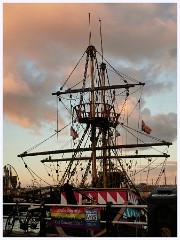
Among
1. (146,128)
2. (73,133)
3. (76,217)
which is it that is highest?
(146,128)

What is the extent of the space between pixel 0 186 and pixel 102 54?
33.4 m

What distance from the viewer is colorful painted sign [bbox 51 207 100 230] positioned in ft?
32.2

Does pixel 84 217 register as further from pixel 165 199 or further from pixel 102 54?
pixel 102 54

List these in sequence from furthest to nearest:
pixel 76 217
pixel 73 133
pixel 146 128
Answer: pixel 146 128 < pixel 73 133 < pixel 76 217

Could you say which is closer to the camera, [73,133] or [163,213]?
[163,213]

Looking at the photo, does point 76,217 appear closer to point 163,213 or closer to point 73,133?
point 163,213

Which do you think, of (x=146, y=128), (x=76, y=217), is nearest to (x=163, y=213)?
(x=76, y=217)

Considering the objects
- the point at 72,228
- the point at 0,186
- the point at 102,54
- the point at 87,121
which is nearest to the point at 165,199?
the point at 72,228

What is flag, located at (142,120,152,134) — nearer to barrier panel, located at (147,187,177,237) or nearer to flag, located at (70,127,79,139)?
flag, located at (70,127,79,139)

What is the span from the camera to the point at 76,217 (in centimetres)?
1011

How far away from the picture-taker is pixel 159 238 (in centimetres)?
780

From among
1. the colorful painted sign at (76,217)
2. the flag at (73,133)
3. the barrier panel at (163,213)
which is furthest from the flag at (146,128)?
the barrier panel at (163,213)

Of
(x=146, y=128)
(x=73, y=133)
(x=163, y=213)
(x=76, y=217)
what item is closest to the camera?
(x=163, y=213)

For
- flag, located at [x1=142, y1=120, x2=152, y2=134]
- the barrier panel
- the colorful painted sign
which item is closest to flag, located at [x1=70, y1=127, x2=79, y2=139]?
flag, located at [x1=142, y1=120, x2=152, y2=134]
